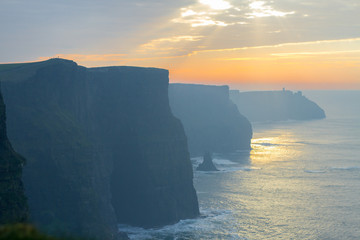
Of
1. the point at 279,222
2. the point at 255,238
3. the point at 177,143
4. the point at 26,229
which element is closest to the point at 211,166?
the point at 177,143

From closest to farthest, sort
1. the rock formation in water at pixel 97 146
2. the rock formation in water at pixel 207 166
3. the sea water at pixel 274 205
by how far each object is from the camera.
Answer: the rock formation in water at pixel 97 146 < the sea water at pixel 274 205 < the rock formation in water at pixel 207 166

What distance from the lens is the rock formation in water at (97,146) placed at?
8656 centimetres

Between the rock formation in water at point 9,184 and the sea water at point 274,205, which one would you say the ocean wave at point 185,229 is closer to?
the sea water at point 274,205

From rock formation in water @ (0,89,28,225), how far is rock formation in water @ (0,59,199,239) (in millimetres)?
29663

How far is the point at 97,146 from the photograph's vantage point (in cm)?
10838

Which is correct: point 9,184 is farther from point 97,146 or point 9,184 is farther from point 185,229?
point 185,229

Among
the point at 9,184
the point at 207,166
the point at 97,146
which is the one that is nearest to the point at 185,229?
the point at 97,146

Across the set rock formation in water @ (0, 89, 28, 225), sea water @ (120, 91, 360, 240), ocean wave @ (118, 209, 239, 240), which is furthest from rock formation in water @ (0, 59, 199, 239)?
rock formation in water @ (0, 89, 28, 225)

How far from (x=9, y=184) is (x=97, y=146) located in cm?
5864

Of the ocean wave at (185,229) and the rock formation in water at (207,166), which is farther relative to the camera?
the rock formation in water at (207,166)

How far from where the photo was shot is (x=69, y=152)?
293 feet

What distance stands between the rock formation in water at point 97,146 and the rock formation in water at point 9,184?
97.3ft

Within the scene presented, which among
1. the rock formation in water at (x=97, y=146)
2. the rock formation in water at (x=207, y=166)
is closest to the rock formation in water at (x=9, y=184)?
the rock formation in water at (x=97, y=146)

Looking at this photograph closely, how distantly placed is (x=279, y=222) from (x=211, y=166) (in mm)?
80674
